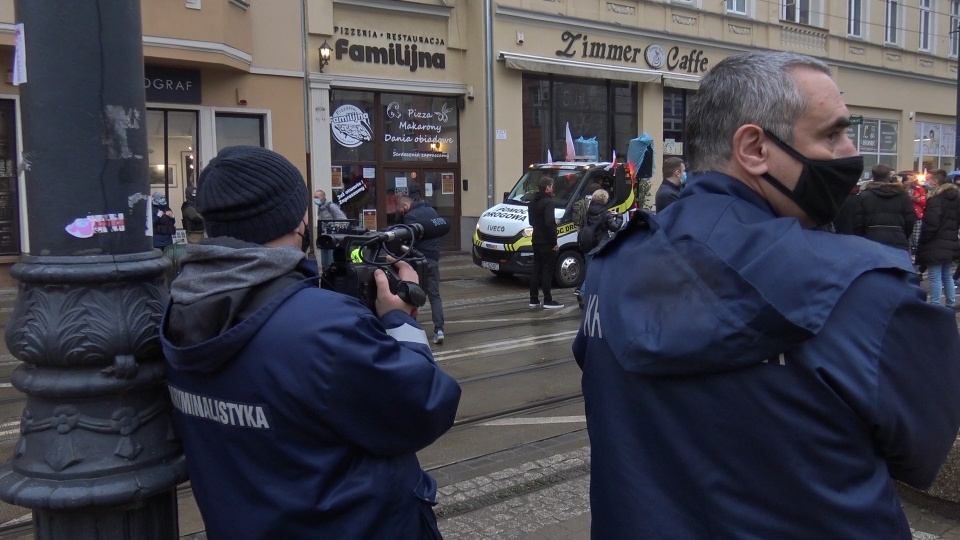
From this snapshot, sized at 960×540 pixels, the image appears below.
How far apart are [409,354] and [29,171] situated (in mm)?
1024

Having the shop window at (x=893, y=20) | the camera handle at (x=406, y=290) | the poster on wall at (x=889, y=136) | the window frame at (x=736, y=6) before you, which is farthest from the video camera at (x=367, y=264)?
the shop window at (x=893, y=20)

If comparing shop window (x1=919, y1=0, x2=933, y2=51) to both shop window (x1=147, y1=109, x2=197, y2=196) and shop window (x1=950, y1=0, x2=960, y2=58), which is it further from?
shop window (x1=147, y1=109, x2=197, y2=196)

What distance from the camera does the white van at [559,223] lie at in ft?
46.2

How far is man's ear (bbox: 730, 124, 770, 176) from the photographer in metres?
1.56

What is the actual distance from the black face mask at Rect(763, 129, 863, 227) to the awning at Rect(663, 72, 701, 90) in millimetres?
22576

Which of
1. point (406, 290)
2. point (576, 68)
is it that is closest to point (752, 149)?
point (406, 290)

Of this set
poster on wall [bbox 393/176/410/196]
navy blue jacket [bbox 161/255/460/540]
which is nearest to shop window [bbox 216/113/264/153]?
poster on wall [bbox 393/176/410/196]

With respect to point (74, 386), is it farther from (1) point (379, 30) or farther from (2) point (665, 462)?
(1) point (379, 30)

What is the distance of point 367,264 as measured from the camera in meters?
2.15

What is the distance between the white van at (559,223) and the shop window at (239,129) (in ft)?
18.1

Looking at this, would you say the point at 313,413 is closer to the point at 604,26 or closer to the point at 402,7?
the point at 402,7

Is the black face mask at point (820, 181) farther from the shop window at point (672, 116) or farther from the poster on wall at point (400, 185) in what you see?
the shop window at point (672, 116)

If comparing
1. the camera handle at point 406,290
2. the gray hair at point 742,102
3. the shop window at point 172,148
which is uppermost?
the shop window at point 172,148

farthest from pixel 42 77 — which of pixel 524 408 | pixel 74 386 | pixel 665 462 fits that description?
pixel 524 408
